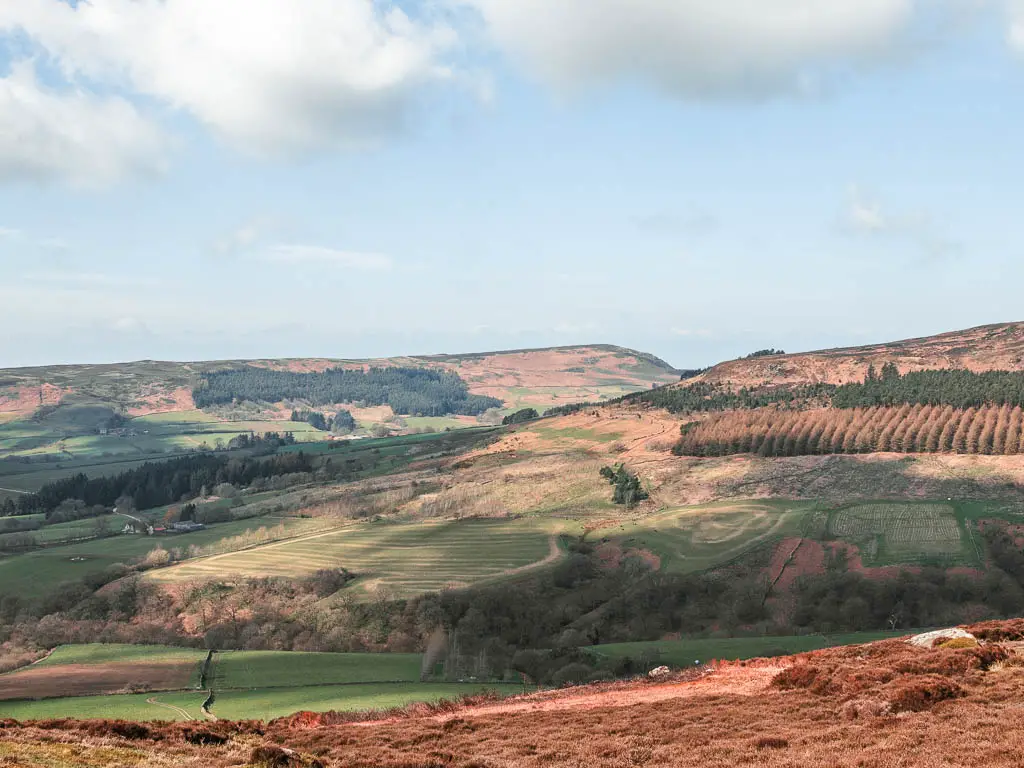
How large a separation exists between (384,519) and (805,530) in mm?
67916

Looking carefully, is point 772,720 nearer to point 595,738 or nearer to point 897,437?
point 595,738

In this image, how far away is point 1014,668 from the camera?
117 ft

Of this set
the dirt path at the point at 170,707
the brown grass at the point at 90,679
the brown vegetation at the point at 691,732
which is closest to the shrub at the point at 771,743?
the brown vegetation at the point at 691,732

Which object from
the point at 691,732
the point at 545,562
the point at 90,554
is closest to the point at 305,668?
the point at 545,562

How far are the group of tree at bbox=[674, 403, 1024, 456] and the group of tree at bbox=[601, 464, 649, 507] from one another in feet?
67.3

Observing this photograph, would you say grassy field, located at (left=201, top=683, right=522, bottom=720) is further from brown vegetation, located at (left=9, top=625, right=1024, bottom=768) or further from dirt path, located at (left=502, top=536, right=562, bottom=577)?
dirt path, located at (left=502, top=536, right=562, bottom=577)

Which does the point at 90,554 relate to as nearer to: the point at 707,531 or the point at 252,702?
the point at 252,702

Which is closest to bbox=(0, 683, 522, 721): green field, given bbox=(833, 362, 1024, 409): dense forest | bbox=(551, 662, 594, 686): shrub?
bbox=(551, 662, 594, 686): shrub

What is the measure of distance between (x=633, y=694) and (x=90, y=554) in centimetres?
10456

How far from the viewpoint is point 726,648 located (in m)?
63.8

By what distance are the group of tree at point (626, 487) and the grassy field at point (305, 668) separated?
203ft

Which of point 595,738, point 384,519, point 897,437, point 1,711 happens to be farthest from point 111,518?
point 595,738

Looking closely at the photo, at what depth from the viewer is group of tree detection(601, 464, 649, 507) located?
131000mm

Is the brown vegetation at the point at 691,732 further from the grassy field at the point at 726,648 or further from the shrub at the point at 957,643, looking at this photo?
the grassy field at the point at 726,648
